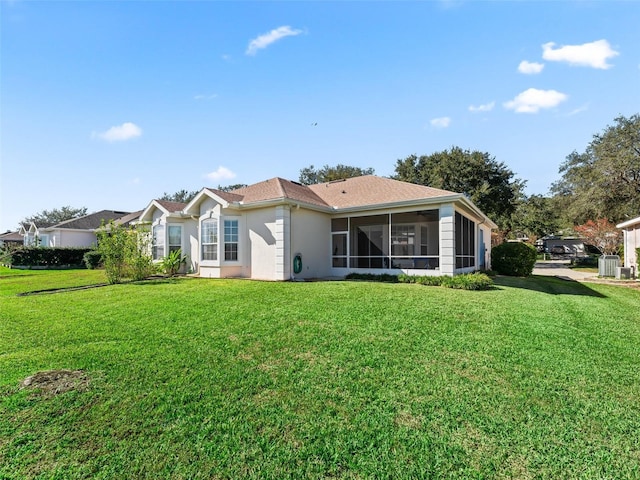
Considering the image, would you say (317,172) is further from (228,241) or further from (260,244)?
(260,244)

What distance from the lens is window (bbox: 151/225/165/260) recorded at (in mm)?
16734

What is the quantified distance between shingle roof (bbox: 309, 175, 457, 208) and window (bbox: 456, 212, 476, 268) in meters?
1.99

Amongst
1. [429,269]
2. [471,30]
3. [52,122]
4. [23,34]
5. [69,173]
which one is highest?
[471,30]

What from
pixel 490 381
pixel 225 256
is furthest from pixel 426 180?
pixel 490 381

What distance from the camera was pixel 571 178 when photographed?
32.5 metres

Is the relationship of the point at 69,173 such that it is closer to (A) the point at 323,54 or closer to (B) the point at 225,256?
(B) the point at 225,256

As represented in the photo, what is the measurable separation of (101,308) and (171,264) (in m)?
7.42

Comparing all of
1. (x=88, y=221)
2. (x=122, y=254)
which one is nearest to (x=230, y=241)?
(x=122, y=254)

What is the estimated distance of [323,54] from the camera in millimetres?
11562

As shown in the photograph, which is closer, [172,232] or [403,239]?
[403,239]

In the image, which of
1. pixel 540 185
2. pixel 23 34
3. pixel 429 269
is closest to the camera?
pixel 23 34

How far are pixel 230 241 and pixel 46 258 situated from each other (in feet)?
62.9

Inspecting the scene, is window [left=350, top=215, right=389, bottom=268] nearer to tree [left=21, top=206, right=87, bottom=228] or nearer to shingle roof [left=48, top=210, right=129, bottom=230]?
shingle roof [left=48, top=210, right=129, bottom=230]

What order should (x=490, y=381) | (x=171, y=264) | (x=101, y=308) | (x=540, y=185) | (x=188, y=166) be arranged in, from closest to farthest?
(x=490, y=381) → (x=101, y=308) → (x=171, y=264) → (x=188, y=166) → (x=540, y=185)
